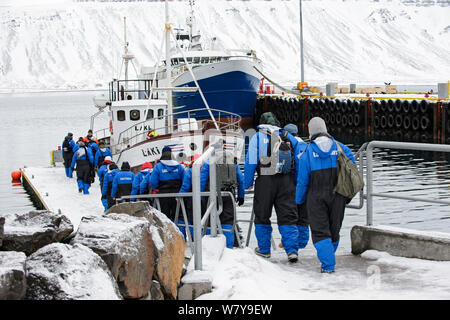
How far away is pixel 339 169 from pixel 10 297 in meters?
3.47

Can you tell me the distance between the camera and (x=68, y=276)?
3.71 m

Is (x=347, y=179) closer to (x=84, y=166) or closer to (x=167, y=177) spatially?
(x=167, y=177)

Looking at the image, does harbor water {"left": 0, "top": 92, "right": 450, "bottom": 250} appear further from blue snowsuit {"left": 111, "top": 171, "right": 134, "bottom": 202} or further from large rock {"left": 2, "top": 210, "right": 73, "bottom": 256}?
large rock {"left": 2, "top": 210, "right": 73, "bottom": 256}

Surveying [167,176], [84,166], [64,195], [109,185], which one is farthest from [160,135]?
[167,176]

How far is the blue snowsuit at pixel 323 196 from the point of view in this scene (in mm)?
5984

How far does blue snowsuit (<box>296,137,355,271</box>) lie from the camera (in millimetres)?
5984

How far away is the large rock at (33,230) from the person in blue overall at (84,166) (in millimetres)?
11548

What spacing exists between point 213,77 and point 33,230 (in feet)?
111

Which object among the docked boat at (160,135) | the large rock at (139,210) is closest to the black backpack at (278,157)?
the large rock at (139,210)

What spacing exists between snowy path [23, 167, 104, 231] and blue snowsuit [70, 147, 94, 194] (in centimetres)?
27

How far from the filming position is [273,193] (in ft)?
22.2

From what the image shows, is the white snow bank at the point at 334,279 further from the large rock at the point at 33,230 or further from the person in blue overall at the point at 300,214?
the large rock at the point at 33,230

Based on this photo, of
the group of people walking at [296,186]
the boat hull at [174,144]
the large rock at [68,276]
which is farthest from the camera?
the boat hull at [174,144]
